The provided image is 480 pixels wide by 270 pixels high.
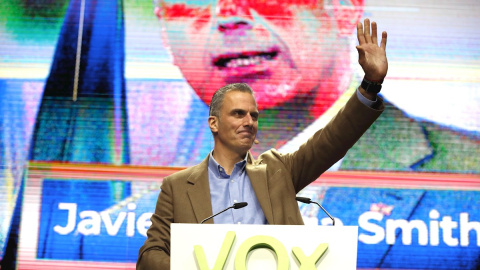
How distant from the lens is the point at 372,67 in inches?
103

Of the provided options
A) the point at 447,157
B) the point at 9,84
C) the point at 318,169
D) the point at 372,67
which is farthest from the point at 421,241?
the point at 9,84

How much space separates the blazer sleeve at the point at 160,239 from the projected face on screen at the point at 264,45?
5.22 ft

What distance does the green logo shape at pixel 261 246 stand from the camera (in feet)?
7.14

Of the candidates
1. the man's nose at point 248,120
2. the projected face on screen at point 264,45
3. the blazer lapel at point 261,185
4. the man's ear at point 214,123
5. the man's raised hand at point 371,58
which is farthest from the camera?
the projected face on screen at point 264,45

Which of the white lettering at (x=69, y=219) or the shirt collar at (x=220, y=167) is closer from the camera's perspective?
the shirt collar at (x=220, y=167)

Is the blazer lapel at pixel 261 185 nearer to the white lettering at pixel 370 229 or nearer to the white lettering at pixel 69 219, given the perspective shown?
the white lettering at pixel 370 229

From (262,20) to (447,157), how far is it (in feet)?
4.70

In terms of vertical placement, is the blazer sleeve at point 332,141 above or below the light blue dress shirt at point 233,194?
above

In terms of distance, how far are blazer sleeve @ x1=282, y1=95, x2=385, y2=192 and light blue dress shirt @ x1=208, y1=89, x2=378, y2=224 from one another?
200mm

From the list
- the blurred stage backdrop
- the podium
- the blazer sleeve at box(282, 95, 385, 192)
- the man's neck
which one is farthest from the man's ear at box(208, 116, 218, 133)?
the blurred stage backdrop

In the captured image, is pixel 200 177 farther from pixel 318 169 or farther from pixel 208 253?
pixel 208 253

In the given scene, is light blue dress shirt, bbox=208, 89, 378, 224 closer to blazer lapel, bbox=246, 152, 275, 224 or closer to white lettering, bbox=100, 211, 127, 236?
blazer lapel, bbox=246, 152, 275, 224

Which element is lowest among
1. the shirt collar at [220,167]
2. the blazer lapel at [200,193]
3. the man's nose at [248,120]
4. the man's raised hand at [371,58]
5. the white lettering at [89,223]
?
the blazer lapel at [200,193]

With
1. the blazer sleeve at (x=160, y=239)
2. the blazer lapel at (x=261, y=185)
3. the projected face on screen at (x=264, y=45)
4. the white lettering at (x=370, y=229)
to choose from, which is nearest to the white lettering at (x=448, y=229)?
the white lettering at (x=370, y=229)
